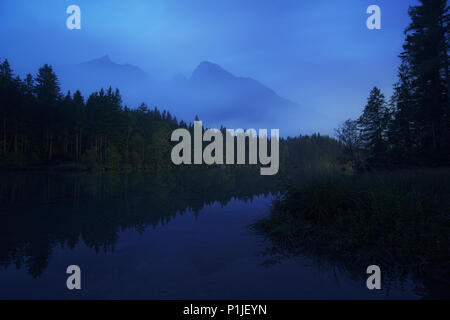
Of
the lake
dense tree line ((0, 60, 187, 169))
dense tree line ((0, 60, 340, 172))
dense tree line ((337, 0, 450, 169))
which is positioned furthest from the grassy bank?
→ dense tree line ((0, 60, 187, 169))

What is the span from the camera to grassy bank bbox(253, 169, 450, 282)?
4486 mm

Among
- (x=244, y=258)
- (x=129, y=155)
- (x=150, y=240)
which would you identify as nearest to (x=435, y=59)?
(x=244, y=258)

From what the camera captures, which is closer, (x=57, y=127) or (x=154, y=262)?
(x=154, y=262)

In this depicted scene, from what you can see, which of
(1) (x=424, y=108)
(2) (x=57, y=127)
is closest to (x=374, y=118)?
(1) (x=424, y=108)

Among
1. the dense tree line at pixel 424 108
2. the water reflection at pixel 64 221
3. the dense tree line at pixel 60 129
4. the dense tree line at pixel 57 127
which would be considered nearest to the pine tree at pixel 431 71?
the dense tree line at pixel 424 108

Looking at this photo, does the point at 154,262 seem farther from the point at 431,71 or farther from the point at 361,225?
the point at 431,71

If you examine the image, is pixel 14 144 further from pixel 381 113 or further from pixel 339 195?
pixel 381 113

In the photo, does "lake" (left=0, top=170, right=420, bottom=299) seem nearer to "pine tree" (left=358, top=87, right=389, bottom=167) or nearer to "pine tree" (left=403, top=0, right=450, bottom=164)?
"pine tree" (left=403, top=0, right=450, bottom=164)

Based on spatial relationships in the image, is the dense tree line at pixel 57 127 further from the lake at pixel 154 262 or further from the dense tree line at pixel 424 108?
the dense tree line at pixel 424 108

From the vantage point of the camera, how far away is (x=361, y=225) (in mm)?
5391

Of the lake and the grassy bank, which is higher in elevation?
the grassy bank

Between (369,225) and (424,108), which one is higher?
(424,108)

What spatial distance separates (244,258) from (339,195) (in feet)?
11.0

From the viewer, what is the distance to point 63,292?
3.57 metres
